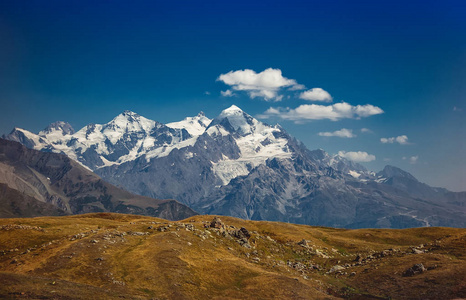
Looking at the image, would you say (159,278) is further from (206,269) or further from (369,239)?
(369,239)

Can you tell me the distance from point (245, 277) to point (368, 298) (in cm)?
2485

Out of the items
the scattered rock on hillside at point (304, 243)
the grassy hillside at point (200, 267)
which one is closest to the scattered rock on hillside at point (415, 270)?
the grassy hillside at point (200, 267)

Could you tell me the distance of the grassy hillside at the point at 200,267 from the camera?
63.9 metres

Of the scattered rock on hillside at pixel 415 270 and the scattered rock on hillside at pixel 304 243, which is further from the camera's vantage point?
the scattered rock on hillside at pixel 304 243

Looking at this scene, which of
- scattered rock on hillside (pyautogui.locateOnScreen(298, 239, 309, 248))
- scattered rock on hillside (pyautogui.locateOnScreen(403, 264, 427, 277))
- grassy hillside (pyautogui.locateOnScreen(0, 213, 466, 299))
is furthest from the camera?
scattered rock on hillside (pyautogui.locateOnScreen(298, 239, 309, 248))

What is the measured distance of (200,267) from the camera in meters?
75.8

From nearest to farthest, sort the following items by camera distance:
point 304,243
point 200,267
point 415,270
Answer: point 200,267 → point 415,270 → point 304,243

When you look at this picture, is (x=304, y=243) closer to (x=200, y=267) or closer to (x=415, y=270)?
(x=415, y=270)

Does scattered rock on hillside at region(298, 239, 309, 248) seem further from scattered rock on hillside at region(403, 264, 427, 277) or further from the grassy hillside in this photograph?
scattered rock on hillside at region(403, 264, 427, 277)

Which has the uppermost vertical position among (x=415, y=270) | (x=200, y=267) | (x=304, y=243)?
(x=415, y=270)

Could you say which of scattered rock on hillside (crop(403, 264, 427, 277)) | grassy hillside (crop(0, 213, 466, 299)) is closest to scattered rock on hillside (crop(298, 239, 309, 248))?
grassy hillside (crop(0, 213, 466, 299))

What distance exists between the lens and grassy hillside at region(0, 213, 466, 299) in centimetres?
6394

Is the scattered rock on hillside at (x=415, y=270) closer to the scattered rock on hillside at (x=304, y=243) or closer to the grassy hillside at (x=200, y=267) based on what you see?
the grassy hillside at (x=200, y=267)

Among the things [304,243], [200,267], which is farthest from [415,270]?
[200,267]
